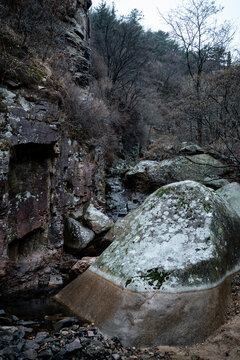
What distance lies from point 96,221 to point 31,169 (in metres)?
2.53

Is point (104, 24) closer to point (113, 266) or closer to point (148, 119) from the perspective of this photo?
point (148, 119)

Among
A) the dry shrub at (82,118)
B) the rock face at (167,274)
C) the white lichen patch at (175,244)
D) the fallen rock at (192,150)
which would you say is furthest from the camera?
the fallen rock at (192,150)

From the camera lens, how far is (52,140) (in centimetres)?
611

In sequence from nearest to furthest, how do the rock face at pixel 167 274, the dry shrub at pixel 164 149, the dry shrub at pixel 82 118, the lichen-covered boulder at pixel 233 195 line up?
1. the rock face at pixel 167 274
2. the lichen-covered boulder at pixel 233 195
3. the dry shrub at pixel 82 118
4. the dry shrub at pixel 164 149

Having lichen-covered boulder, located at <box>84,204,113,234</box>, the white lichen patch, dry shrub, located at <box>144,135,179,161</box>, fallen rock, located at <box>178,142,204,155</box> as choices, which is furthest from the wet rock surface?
fallen rock, located at <box>178,142,204,155</box>

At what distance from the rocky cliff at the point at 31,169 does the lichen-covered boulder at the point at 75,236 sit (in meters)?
0.21

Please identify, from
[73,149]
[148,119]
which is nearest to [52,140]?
[73,149]

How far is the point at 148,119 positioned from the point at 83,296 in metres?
18.8

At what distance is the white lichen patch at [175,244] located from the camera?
128 inches

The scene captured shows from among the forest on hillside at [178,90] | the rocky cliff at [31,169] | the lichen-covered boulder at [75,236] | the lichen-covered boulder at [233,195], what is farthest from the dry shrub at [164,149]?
the lichen-covered boulder at [75,236]

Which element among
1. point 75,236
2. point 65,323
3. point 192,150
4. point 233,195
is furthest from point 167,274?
point 192,150

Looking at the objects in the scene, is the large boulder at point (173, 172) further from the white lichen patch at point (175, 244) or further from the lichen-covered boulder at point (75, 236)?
the white lichen patch at point (175, 244)

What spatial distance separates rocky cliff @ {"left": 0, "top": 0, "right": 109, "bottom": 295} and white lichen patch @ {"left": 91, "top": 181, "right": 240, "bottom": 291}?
2.29 m

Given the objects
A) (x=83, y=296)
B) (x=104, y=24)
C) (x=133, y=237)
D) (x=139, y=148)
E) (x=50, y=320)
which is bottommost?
(x=50, y=320)
